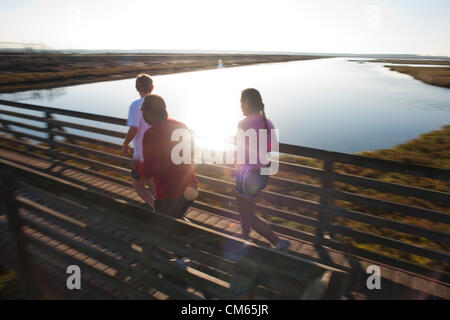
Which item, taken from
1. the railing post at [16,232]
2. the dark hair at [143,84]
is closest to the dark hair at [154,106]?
the dark hair at [143,84]

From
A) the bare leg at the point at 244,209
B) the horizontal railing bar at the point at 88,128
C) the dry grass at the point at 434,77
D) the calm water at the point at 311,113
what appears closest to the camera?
the bare leg at the point at 244,209

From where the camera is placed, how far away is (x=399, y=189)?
3.50 metres

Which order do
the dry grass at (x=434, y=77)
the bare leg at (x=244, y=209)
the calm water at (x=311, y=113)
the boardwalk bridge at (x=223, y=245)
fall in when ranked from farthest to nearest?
the dry grass at (x=434, y=77) < the calm water at (x=311, y=113) < the bare leg at (x=244, y=209) < the boardwalk bridge at (x=223, y=245)

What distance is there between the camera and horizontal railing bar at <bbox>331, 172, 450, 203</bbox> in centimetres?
325

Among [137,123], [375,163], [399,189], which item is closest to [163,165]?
[137,123]

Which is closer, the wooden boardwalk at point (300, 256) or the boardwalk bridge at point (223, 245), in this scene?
the boardwalk bridge at point (223, 245)

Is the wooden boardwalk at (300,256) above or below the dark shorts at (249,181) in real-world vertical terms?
below

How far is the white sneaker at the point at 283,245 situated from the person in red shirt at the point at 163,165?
1378mm

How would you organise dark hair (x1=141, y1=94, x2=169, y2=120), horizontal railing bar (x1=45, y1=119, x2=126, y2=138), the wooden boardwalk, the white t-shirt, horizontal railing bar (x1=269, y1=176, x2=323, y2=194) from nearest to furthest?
the wooden boardwalk < dark hair (x1=141, y1=94, x2=169, y2=120) < the white t-shirt < horizontal railing bar (x1=269, y1=176, x2=323, y2=194) < horizontal railing bar (x1=45, y1=119, x2=126, y2=138)

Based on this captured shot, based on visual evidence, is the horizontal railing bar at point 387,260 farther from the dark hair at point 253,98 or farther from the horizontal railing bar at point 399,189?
the dark hair at point 253,98

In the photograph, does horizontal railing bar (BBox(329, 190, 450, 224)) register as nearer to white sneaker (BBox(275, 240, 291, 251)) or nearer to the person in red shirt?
white sneaker (BBox(275, 240, 291, 251))

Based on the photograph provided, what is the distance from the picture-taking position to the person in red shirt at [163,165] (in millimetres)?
2975

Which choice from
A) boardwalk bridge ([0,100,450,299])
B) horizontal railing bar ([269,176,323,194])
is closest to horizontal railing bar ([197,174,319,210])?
boardwalk bridge ([0,100,450,299])
